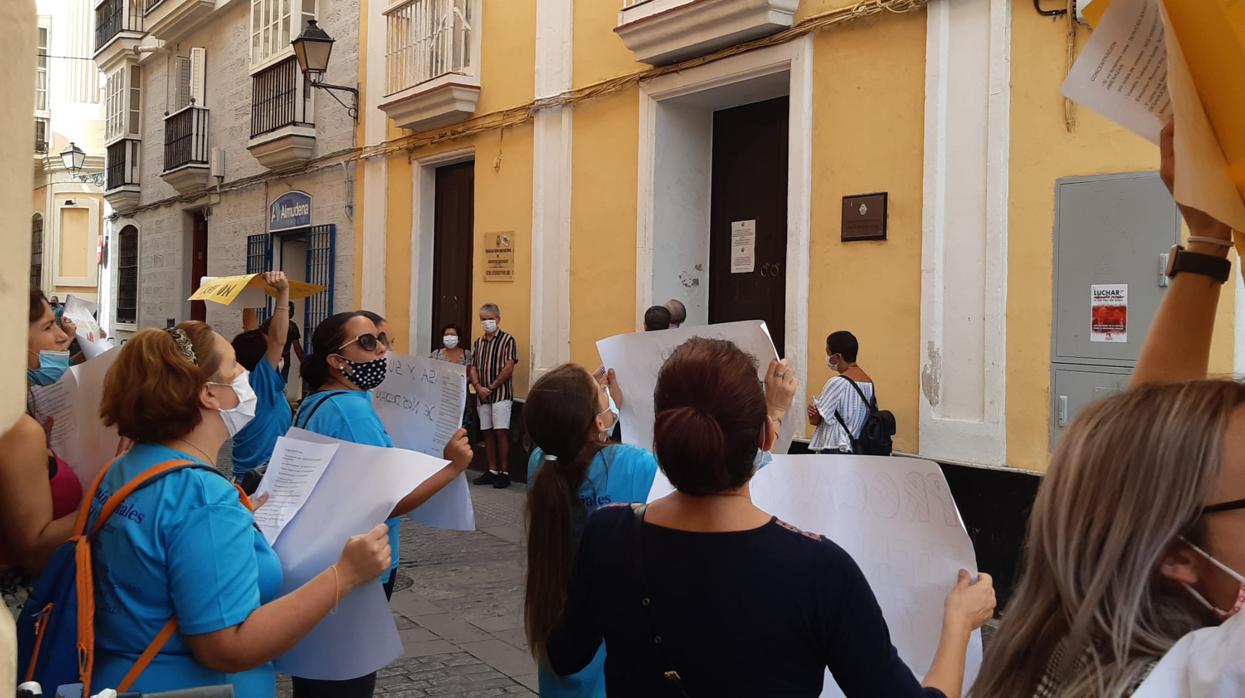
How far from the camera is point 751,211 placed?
9.21 meters

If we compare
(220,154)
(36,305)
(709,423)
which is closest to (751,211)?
(36,305)

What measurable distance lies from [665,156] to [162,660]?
7.65 metres

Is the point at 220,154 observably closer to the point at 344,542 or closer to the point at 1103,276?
the point at 1103,276

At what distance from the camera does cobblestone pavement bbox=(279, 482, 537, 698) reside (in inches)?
201

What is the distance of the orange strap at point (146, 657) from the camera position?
2.21 metres

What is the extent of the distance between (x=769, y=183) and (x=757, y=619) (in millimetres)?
7386

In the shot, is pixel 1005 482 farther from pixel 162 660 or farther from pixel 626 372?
pixel 162 660

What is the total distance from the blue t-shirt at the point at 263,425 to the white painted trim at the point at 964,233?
4110mm

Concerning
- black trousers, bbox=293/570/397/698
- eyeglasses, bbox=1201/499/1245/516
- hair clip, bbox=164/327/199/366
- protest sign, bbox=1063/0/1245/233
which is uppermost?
protest sign, bbox=1063/0/1245/233

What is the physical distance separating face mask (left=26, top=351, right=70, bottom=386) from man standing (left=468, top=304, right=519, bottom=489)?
6.61m

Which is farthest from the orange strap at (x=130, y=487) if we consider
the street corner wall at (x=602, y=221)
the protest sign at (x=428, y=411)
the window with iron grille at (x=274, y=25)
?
the window with iron grille at (x=274, y=25)

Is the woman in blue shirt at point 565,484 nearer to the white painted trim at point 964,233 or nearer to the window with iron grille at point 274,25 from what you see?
the white painted trim at point 964,233

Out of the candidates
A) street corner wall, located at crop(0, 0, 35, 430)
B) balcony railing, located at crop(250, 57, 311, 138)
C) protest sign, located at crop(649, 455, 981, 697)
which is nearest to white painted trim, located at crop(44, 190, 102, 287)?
balcony railing, located at crop(250, 57, 311, 138)

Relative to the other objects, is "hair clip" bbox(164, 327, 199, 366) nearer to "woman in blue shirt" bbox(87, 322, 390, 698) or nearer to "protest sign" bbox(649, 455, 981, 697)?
"woman in blue shirt" bbox(87, 322, 390, 698)
